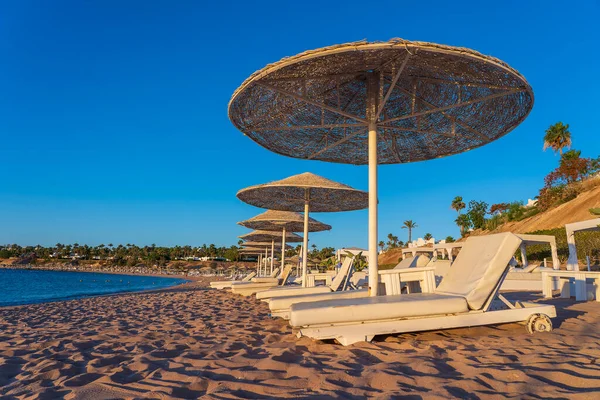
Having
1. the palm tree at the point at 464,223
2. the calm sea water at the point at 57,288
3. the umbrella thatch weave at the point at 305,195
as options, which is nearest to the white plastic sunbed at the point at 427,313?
the umbrella thatch weave at the point at 305,195

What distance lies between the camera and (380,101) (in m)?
5.22

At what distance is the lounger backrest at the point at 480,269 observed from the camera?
385 cm

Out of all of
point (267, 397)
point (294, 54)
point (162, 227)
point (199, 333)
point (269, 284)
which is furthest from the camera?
point (162, 227)

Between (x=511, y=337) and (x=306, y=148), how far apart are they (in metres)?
4.55

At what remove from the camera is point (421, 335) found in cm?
392

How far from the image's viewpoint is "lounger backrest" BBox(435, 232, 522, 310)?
3.85 meters

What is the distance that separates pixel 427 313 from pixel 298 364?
1356 millimetres

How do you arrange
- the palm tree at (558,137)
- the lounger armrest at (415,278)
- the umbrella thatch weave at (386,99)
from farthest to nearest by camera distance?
the palm tree at (558,137), the lounger armrest at (415,278), the umbrella thatch weave at (386,99)

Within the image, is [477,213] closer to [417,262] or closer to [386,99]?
[417,262]

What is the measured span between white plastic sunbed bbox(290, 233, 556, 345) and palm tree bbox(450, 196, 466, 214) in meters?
51.9

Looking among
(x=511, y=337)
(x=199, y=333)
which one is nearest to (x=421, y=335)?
(x=511, y=337)

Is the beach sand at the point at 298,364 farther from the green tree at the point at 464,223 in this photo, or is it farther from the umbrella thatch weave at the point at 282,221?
the green tree at the point at 464,223

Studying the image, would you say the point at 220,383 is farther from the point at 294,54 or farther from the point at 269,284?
the point at 269,284

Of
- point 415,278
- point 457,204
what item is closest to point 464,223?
point 457,204
